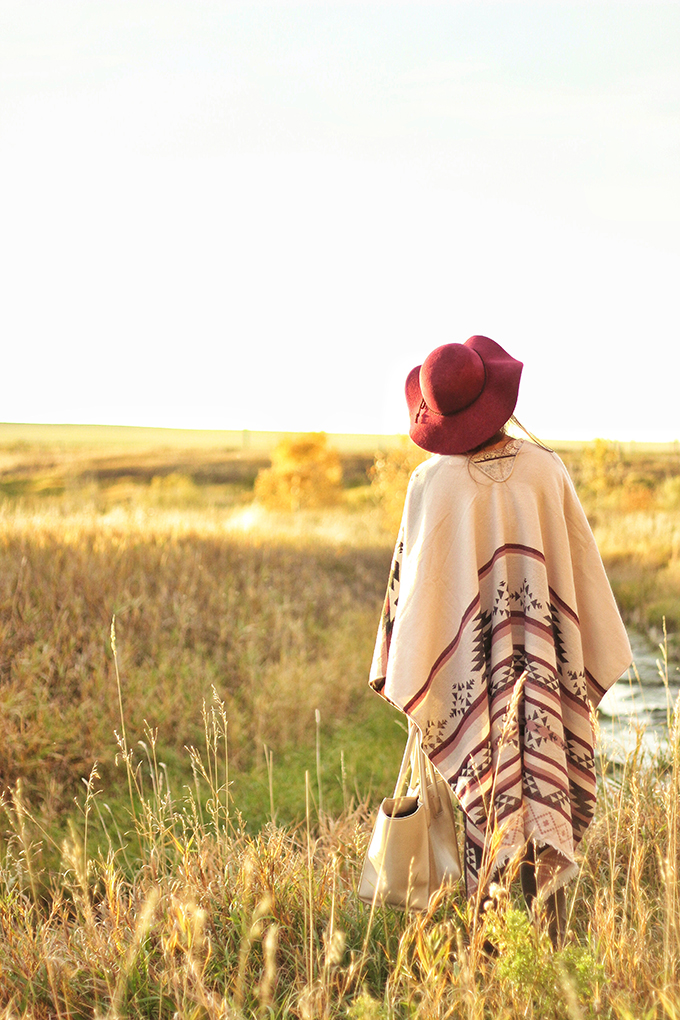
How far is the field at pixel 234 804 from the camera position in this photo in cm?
226

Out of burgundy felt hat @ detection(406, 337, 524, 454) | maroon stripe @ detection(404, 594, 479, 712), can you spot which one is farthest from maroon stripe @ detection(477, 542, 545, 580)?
burgundy felt hat @ detection(406, 337, 524, 454)

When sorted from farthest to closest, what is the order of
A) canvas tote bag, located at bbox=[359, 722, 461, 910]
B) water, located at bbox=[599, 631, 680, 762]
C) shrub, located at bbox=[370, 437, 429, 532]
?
shrub, located at bbox=[370, 437, 429, 532] < water, located at bbox=[599, 631, 680, 762] < canvas tote bag, located at bbox=[359, 722, 461, 910]

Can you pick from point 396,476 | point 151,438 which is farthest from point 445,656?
point 151,438

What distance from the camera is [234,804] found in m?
4.02

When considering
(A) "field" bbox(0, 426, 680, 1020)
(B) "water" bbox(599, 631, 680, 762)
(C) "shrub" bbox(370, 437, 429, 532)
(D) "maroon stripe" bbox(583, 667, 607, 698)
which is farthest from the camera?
(C) "shrub" bbox(370, 437, 429, 532)

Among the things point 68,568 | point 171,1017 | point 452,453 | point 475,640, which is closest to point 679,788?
point 475,640

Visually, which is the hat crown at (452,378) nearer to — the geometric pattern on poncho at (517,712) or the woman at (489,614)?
the woman at (489,614)

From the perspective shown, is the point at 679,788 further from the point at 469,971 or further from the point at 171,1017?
the point at 171,1017

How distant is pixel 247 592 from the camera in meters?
8.45

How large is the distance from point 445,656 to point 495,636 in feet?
0.65

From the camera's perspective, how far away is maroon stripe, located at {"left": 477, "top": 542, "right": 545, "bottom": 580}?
264 cm

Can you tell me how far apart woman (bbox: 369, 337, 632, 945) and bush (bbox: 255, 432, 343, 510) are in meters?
25.4

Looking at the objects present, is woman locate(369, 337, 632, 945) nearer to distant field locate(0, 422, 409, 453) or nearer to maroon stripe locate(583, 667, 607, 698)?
maroon stripe locate(583, 667, 607, 698)

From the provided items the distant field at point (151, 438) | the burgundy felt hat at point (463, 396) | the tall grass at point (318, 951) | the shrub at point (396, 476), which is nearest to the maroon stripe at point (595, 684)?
the tall grass at point (318, 951)
